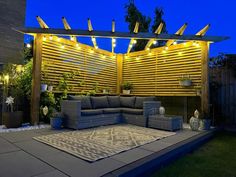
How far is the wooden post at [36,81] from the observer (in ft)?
16.9

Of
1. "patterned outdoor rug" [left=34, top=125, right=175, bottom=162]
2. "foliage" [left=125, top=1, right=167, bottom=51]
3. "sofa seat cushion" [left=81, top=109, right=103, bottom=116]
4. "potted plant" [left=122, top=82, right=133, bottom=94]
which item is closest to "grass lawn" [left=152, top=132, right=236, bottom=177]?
"patterned outdoor rug" [left=34, top=125, right=175, bottom=162]

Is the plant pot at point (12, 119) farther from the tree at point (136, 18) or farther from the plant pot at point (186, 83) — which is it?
the tree at point (136, 18)

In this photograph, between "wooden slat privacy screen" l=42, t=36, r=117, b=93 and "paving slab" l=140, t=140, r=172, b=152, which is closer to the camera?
"paving slab" l=140, t=140, r=172, b=152

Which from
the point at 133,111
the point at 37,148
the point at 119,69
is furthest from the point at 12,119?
the point at 119,69

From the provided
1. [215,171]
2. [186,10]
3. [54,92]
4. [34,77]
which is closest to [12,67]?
[34,77]

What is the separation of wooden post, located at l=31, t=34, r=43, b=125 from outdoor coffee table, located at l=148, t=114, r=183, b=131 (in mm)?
3424

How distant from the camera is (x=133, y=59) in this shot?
7727 mm

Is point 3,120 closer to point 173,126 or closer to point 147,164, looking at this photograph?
point 147,164

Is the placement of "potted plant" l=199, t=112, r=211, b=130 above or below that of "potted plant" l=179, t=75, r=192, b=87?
below

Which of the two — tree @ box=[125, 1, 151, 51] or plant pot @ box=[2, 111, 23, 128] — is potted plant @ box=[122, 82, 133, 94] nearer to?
tree @ box=[125, 1, 151, 51]

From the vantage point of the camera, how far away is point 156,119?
4.94 m

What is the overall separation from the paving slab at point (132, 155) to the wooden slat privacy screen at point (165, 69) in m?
3.58

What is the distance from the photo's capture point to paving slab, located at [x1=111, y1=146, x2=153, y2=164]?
100 inches

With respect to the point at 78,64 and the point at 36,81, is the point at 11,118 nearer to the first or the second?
the point at 36,81
